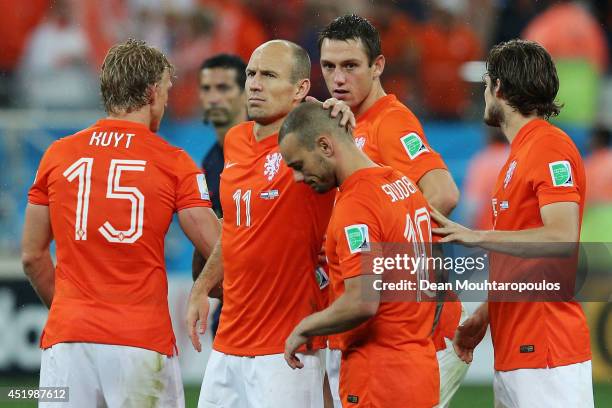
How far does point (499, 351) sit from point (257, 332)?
1.13m

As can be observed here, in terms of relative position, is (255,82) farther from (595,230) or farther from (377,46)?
(595,230)

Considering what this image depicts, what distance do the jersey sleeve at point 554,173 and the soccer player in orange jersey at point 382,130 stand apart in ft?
2.15

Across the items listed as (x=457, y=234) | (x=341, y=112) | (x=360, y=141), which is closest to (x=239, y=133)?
(x=360, y=141)

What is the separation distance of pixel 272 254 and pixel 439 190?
885mm

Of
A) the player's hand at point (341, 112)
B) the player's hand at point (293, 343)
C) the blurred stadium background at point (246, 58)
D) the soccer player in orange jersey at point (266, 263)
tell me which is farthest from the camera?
the blurred stadium background at point (246, 58)

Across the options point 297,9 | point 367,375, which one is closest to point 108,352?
point 367,375

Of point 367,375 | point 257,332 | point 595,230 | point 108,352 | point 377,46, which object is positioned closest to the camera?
point 367,375

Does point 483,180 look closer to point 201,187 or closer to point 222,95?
point 222,95

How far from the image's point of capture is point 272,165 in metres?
5.02

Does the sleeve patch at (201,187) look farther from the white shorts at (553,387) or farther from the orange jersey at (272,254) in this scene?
the white shorts at (553,387)

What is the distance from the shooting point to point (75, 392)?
15.0 ft

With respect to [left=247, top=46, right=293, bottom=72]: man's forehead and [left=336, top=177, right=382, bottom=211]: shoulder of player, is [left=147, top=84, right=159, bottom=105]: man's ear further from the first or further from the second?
[left=336, top=177, right=382, bottom=211]: shoulder of player

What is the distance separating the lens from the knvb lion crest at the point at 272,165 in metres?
5.00

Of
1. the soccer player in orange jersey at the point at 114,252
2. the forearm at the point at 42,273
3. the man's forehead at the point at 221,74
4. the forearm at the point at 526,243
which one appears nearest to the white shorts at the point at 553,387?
the forearm at the point at 526,243
